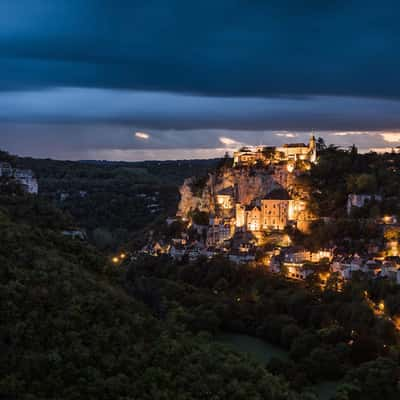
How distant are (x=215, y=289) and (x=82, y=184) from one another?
46247 millimetres

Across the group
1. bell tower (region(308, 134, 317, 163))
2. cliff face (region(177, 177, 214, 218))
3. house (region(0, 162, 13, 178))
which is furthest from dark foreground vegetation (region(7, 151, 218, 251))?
house (region(0, 162, 13, 178))

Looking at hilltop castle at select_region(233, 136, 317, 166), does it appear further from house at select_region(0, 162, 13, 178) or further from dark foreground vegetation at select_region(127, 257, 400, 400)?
house at select_region(0, 162, 13, 178)

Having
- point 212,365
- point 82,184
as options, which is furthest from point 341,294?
point 82,184

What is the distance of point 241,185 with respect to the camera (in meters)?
55.9

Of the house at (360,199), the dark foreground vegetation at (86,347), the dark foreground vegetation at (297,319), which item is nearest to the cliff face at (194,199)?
the house at (360,199)

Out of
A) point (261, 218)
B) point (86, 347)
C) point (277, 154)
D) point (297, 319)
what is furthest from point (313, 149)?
point (86, 347)

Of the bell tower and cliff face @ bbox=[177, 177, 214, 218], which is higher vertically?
the bell tower

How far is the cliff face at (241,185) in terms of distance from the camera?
54438 mm

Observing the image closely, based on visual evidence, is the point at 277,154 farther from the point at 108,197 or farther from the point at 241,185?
the point at 108,197

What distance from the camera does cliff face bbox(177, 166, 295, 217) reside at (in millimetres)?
54438

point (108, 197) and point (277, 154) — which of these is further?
point (108, 197)

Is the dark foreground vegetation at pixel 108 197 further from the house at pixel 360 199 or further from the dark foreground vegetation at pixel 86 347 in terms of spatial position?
the dark foreground vegetation at pixel 86 347

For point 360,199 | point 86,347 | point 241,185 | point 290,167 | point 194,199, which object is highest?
point 290,167

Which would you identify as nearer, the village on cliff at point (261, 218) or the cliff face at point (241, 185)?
the village on cliff at point (261, 218)
